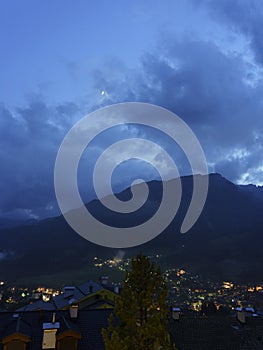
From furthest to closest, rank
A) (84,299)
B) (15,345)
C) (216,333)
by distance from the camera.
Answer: (84,299) → (216,333) → (15,345)

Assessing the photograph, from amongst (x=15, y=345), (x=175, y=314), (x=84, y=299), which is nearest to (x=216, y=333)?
(x=175, y=314)

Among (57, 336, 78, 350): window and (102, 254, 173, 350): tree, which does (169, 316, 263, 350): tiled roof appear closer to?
(57, 336, 78, 350): window

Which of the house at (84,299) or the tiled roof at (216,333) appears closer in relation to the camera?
the tiled roof at (216,333)

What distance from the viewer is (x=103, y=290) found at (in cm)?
5041

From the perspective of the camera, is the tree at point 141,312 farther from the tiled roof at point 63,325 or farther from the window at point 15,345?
the window at point 15,345

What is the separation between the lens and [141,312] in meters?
15.8

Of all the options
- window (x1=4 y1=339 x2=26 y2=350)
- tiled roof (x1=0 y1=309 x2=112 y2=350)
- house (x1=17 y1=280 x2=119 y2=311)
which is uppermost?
house (x1=17 y1=280 x2=119 y2=311)

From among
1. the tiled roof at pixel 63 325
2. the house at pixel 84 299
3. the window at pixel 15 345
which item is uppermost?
the house at pixel 84 299

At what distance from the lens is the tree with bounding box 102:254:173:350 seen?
49.2ft

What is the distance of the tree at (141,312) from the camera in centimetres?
1498

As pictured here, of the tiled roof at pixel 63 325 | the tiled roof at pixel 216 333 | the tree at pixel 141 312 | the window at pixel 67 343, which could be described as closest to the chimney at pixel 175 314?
the tiled roof at pixel 216 333

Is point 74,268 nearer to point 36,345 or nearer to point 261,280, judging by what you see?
point 261,280

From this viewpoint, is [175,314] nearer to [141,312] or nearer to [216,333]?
[216,333]

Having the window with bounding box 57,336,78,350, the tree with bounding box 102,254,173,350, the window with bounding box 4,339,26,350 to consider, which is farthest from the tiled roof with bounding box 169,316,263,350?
the tree with bounding box 102,254,173,350
